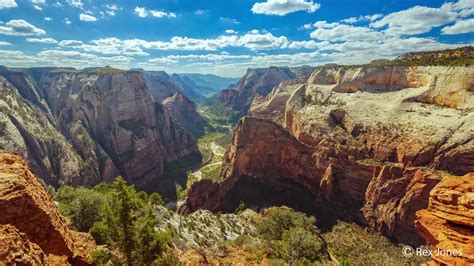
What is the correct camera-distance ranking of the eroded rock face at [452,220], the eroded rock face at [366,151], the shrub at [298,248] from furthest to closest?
the eroded rock face at [366,151] < the shrub at [298,248] < the eroded rock face at [452,220]

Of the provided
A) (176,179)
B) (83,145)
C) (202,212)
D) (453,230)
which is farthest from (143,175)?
(453,230)

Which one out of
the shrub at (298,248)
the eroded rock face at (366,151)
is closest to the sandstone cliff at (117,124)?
the eroded rock face at (366,151)

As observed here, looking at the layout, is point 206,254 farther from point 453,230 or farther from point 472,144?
point 472,144

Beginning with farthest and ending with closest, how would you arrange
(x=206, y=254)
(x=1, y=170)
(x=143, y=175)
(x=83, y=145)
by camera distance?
(x=143, y=175) < (x=83, y=145) < (x=206, y=254) < (x=1, y=170)

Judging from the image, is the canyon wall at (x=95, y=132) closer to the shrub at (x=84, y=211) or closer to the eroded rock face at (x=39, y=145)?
the eroded rock face at (x=39, y=145)

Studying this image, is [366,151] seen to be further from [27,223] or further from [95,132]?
[95,132]

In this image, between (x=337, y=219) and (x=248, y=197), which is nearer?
(x=337, y=219)
